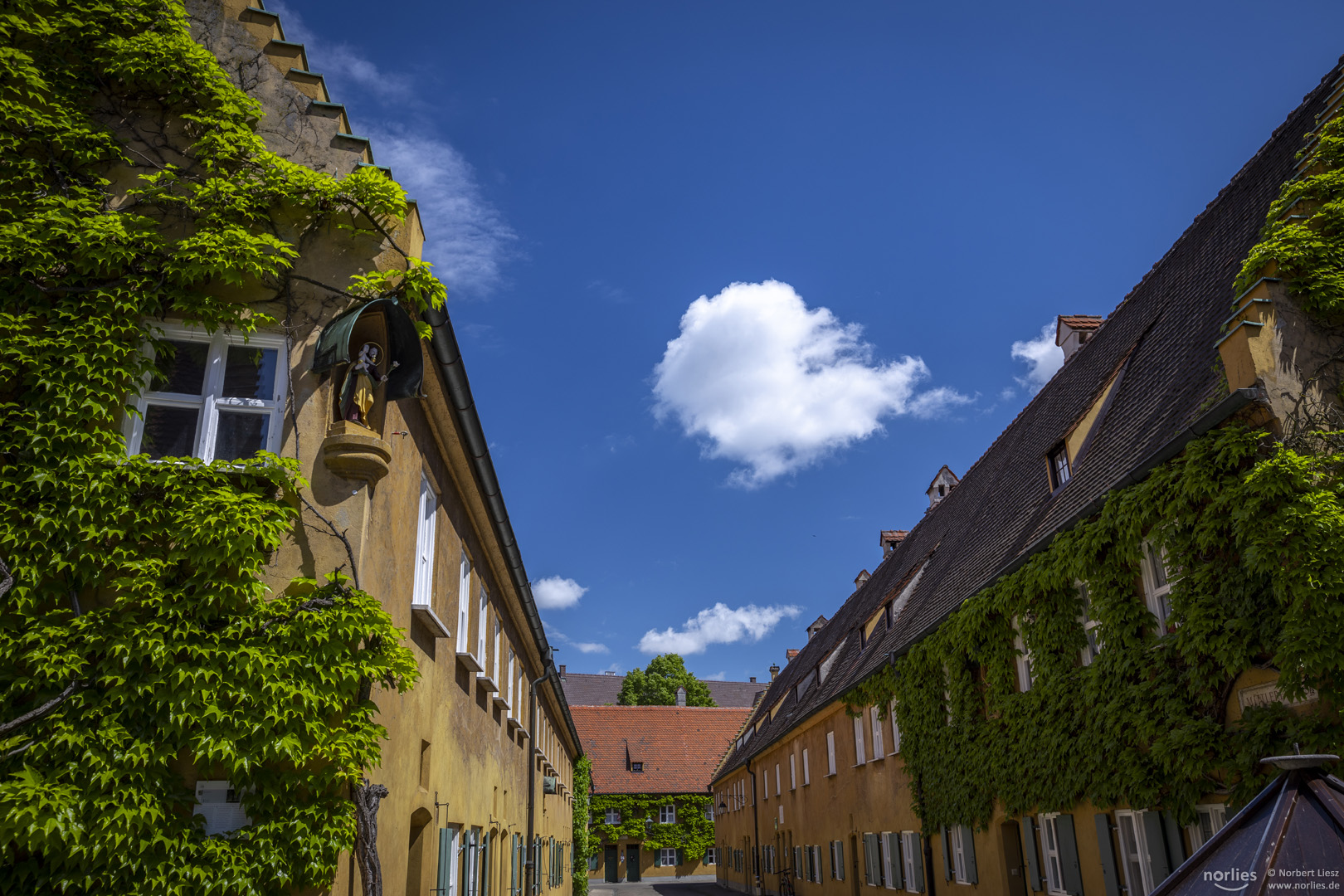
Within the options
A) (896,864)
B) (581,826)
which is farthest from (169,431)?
(581,826)

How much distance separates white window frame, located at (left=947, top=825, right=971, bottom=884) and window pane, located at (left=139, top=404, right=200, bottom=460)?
14.2 meters

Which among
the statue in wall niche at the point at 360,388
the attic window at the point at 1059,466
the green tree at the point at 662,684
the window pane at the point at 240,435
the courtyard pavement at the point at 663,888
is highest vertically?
the green tree at the point at 662,684

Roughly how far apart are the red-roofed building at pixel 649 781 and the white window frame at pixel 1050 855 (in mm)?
43171

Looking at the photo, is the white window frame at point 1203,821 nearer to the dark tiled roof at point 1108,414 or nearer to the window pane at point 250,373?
the dark tiled roof at point 1108,414

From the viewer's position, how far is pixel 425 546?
34.3ft

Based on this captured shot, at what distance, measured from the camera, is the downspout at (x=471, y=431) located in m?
9.29

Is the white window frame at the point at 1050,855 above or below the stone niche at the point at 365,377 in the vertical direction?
below

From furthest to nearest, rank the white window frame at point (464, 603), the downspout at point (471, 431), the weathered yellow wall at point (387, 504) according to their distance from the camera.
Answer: the white window frame at point (464, 603), the downspout at point (471, 431), the weathered yellow wall at point (387, 504)

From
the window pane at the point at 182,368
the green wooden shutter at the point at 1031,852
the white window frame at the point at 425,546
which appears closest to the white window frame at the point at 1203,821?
the green wooden shutter at the point at 1031,852

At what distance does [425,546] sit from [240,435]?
2856mm

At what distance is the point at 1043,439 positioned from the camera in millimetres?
19031

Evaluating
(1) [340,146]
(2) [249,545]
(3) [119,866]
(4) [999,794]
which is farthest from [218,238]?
(4) [999,794]

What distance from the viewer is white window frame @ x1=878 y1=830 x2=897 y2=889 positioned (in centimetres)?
2052

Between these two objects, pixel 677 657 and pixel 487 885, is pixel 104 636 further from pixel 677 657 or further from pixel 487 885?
pixel 677 657
